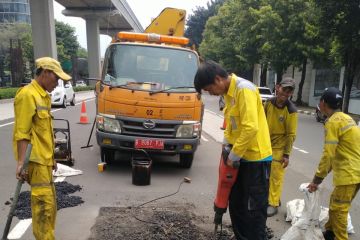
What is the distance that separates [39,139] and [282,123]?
291cm

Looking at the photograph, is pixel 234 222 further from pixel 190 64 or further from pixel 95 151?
pixel 95 151

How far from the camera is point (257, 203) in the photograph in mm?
3123

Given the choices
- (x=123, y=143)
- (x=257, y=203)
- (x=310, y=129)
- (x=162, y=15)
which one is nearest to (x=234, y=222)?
(x=257, y=203)

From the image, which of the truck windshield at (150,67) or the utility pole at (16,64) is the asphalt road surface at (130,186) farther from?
the utility pole at (16,64)

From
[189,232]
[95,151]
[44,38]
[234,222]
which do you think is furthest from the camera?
[44,38]

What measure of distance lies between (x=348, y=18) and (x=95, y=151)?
41.9ft

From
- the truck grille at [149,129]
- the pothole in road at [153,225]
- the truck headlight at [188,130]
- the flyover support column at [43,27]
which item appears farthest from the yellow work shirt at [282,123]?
the flyover support column at [43,27]

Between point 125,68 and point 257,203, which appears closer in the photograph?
point 257,203

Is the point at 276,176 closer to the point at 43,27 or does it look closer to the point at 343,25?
the point at 343,25

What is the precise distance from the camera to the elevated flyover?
25.9 metres

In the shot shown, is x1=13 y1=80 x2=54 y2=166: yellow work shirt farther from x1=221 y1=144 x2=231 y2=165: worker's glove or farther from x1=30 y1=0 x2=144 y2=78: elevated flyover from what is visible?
x1=30 y1=0 x2=144 y2=78: elevated flyover

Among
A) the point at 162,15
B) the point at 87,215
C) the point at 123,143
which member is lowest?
the point at 87,215

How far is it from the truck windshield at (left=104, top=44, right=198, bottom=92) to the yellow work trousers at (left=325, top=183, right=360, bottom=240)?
11.2ft

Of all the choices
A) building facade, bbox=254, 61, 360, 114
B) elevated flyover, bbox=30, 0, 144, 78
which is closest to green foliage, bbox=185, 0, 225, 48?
elevated flyover, bbox=30, 0, 144, 78
